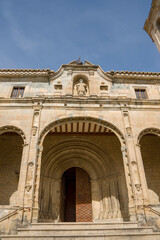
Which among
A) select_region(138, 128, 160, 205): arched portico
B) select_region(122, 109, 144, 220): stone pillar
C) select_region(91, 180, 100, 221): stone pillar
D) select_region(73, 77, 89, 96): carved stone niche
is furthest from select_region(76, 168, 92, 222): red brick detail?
select_region(73, 77, 89, 96): carved stone niche

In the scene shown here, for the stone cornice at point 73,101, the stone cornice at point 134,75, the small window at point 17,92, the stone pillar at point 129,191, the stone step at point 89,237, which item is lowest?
the stone step at point 89,237

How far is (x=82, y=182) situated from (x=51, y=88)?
271 inches

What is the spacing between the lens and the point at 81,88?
1191 centimetres

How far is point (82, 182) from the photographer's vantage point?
1152 centimetres

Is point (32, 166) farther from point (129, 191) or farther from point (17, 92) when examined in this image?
point (17, 92)

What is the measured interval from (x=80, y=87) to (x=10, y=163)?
6.89 m

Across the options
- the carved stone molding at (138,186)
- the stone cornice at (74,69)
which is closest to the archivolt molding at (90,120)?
the carved stone molding at (138,186)

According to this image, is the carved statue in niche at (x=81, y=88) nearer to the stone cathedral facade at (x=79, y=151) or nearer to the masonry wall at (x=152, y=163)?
the stone cathedral facade at (x=79, y=151)

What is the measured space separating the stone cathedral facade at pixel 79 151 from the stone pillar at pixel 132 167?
45 mm

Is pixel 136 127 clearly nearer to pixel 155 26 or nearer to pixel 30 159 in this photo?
pixel 30 159

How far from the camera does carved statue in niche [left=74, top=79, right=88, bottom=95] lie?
1179cm

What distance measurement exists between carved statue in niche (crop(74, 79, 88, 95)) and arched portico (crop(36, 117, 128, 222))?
94.2 inches

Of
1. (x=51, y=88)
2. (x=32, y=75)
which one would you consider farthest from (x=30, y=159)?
(x=32, y=75)

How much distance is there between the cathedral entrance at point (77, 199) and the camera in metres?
10.6
